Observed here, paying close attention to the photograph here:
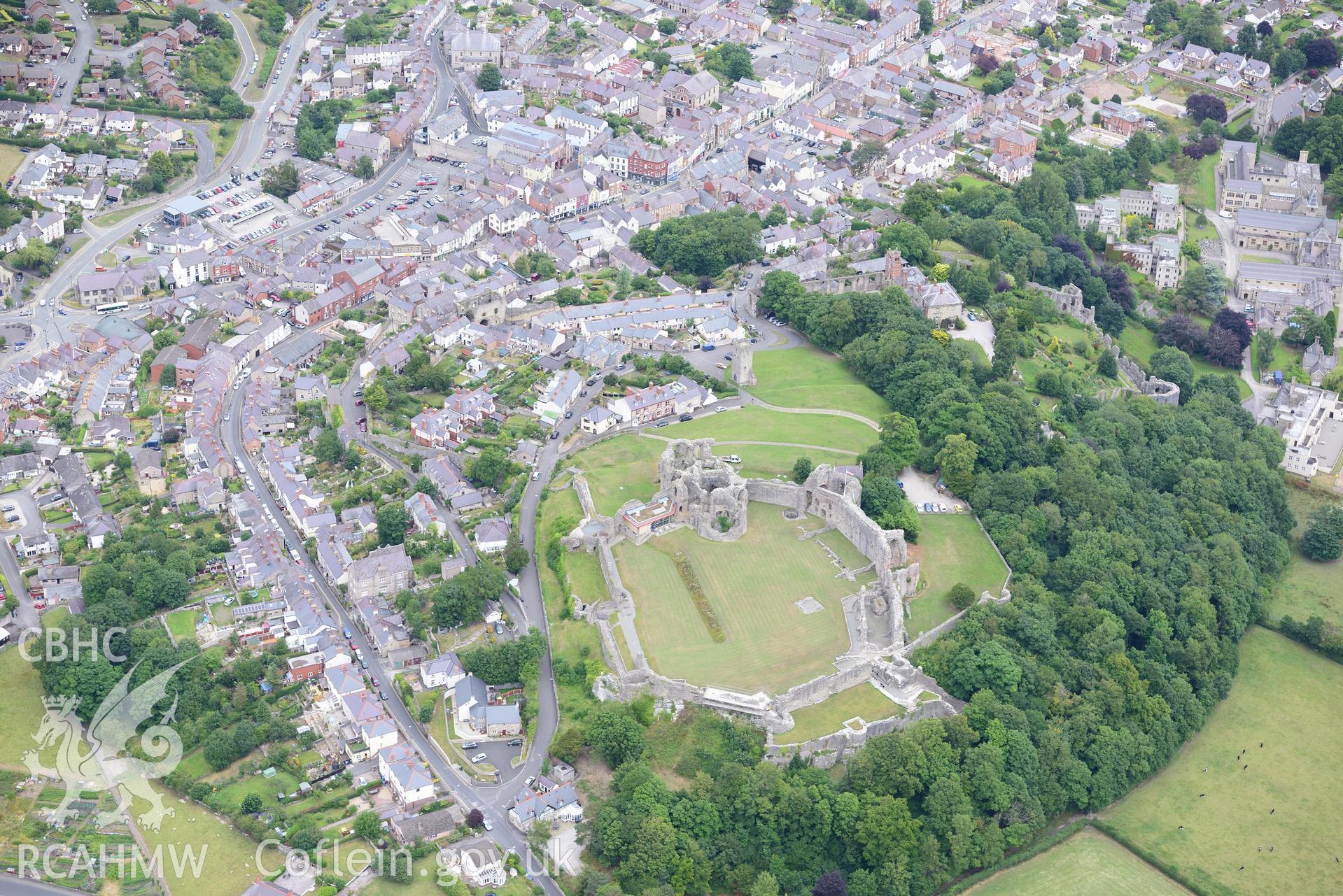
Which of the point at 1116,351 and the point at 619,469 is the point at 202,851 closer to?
the point at 619,469

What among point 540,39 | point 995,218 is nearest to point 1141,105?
point 995,218

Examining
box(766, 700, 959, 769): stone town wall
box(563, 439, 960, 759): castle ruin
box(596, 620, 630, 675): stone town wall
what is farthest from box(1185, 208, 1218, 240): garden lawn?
box(596, 620, 630, 675): stone town wall

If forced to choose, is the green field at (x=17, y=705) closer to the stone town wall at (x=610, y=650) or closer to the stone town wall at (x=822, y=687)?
the stone town wall at (x=610, y=650)

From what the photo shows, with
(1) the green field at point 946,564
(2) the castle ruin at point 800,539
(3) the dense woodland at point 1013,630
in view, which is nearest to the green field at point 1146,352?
(3) the dense woodland at point 1013,630

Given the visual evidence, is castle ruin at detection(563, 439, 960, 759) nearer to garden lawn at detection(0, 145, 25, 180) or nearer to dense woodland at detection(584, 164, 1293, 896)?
dense woodland at detection(584, 164, 1293, 896)

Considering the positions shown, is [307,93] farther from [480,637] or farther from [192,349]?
[480,637]
